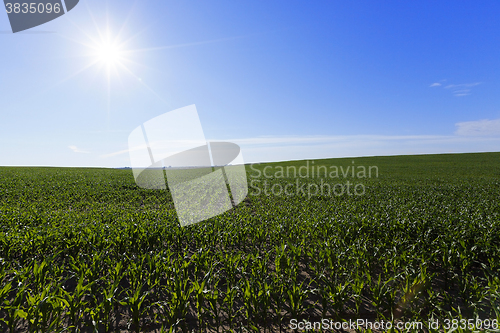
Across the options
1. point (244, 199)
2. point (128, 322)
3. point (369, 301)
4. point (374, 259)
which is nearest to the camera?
point (128, 322)

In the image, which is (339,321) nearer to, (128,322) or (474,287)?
(474,287)

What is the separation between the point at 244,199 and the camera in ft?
65.4

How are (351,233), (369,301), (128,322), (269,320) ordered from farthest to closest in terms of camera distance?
(351,233), (369,301), (269,320), (128,322)

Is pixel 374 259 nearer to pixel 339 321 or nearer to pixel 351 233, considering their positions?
pixel 351 233

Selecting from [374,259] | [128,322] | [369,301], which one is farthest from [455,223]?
[128,322]

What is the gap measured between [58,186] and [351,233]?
26.2 metres

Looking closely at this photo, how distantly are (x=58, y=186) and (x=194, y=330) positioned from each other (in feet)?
80.6

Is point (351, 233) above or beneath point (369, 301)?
above

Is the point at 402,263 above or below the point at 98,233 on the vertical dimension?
below

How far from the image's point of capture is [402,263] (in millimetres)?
6332

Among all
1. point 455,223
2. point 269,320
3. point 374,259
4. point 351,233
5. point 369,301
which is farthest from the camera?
point 455,223

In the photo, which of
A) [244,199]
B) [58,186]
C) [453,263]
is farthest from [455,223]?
[58,186]

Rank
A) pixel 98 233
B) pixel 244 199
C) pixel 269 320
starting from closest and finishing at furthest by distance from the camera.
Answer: pixel 269 320 → pixel 98 233 → pixel 244 199

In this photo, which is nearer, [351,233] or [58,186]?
[351,233]
